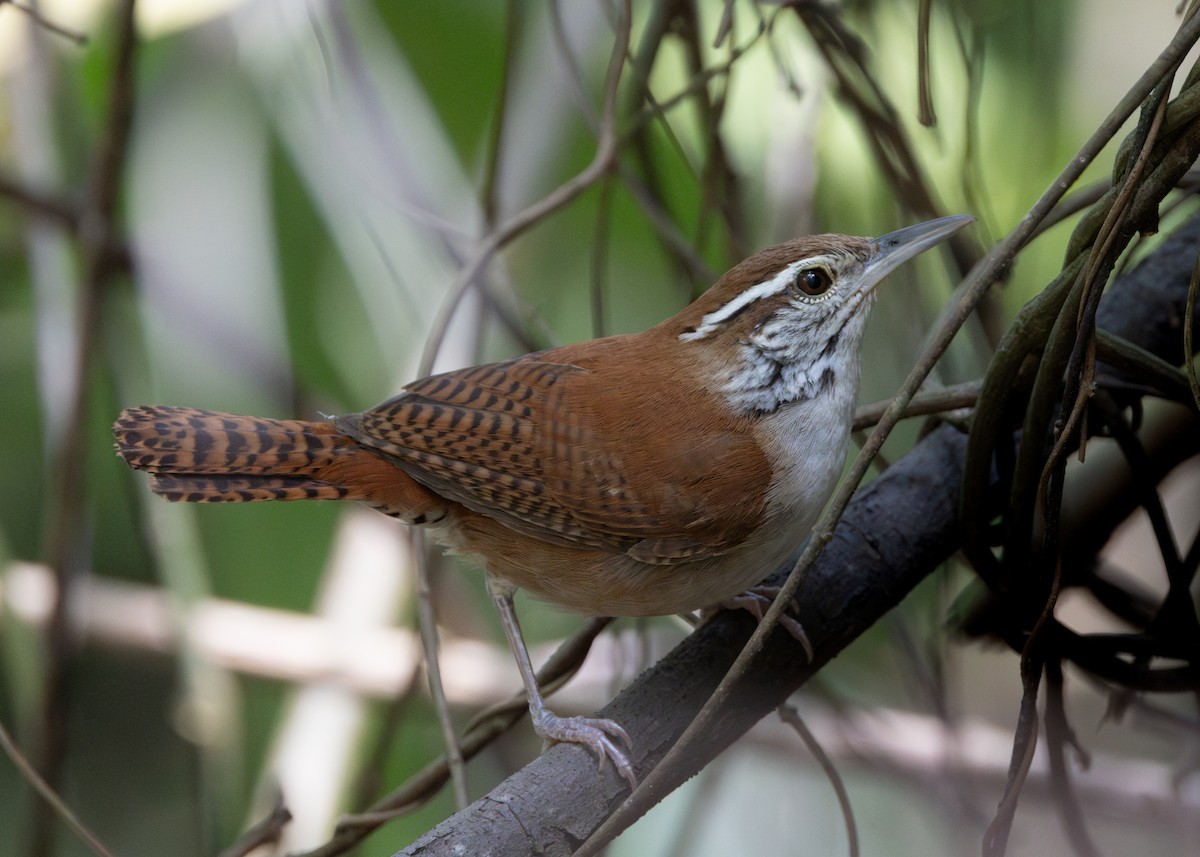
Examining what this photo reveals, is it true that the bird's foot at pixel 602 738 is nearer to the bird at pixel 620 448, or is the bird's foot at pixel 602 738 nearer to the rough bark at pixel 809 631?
the rough bark at pixel 809 631

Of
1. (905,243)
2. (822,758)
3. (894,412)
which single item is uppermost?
(905,243)

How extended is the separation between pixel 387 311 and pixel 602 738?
2018 mm

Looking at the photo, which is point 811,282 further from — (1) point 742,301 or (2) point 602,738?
(2) point 602,738

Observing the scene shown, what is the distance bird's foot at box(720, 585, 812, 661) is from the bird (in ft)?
0.05

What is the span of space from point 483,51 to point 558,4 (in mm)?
1096

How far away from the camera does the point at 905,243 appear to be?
215cm

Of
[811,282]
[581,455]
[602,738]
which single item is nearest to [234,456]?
[581,455]

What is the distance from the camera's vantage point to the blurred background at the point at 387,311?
106 inches

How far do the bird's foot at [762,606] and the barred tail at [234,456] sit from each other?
76 cm

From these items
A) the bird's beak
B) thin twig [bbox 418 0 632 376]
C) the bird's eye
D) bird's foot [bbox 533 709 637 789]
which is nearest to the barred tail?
thin twig [bbox 418 0 632 376]

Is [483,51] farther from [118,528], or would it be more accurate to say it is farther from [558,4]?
[118,528]

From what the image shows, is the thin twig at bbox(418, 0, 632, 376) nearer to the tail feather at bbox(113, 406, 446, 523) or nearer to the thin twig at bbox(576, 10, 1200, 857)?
the tail feather at bbox(113, 406, 446, 523)

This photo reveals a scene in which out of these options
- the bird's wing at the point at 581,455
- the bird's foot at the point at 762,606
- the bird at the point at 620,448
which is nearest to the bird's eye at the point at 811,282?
the bird at the point at 620,448

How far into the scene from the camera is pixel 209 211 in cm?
344
